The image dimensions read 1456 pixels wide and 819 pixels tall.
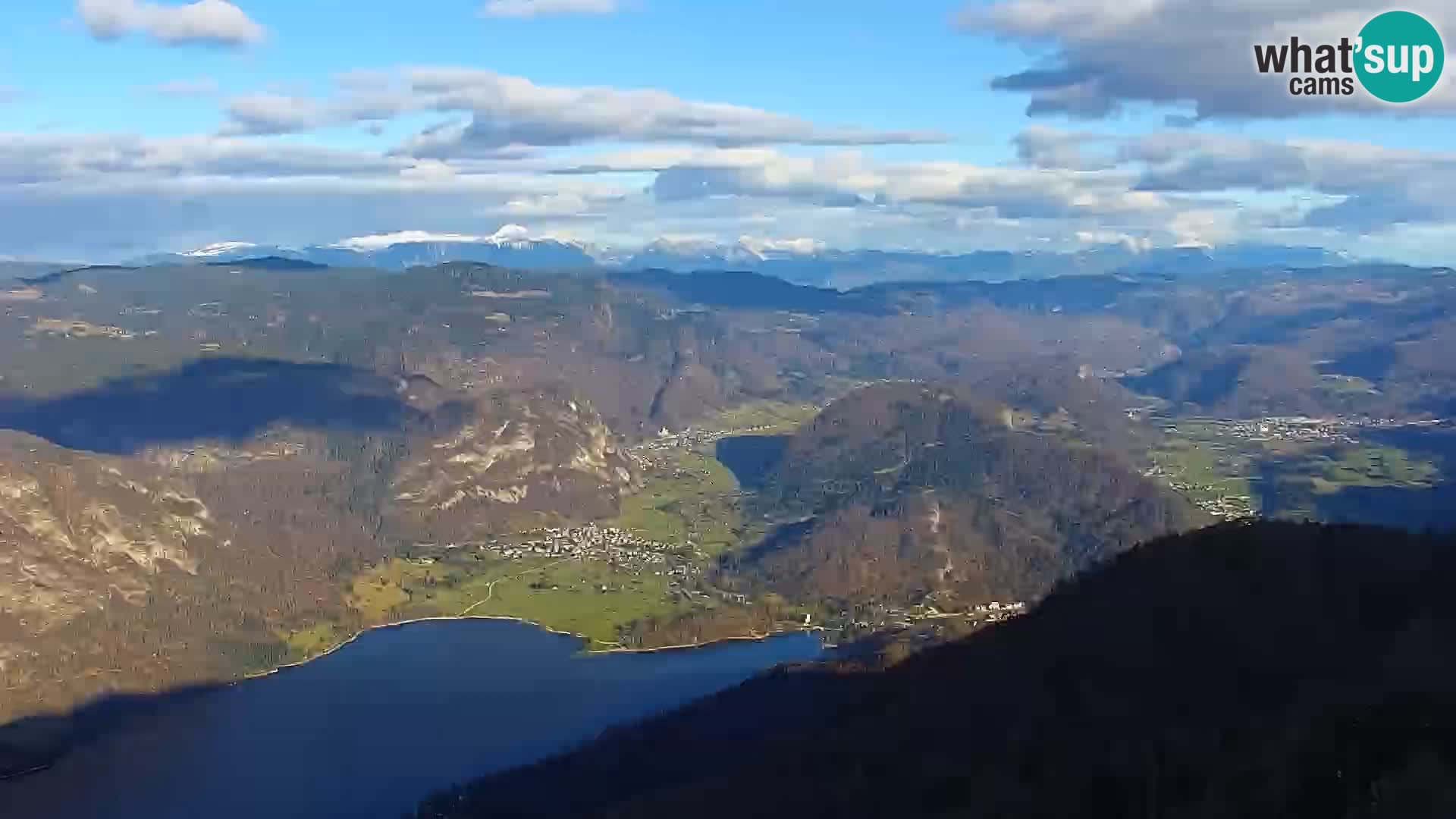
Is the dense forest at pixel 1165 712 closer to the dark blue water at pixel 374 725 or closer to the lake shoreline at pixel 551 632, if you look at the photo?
the dark blue water at pixel 374 725


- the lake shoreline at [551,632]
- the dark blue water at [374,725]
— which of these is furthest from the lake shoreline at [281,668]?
Answer: the dark blue water at [374,725]

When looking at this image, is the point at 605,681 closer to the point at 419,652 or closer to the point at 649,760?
the point at 419,652

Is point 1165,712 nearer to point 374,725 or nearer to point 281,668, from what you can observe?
point 374,725

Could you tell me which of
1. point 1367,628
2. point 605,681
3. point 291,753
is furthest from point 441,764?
point 1367,628

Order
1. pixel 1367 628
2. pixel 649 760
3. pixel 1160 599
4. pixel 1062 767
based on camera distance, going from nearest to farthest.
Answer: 1. pixel 1062 767
2. pixel 1367 628
3. pixel 1160 599
4. pixel 649 760

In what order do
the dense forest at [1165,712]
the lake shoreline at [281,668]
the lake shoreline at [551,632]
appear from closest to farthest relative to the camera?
the dense forest at [1165,712] → the lake shoreline at [281,668] → the lake shoreline at [551,632]

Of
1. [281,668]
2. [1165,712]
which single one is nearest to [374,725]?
[281,668]
